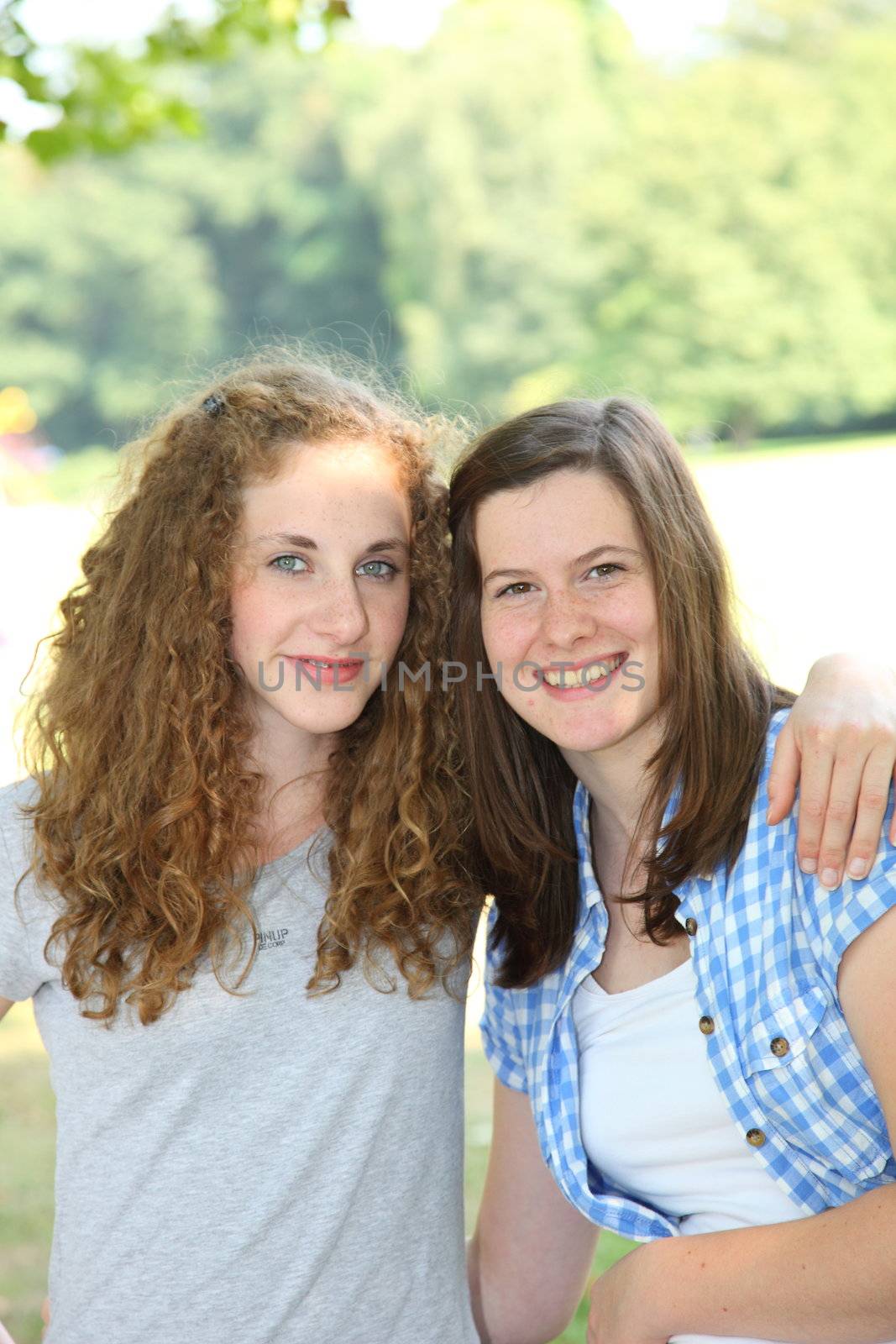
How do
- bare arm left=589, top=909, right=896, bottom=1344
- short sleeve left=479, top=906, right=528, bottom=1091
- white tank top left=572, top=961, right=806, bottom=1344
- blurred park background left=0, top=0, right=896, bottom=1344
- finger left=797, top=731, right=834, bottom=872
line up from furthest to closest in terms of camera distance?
blurred park background left=0, top=0, right=896, bottom=1344 → short sleeve left=479, top=906, right=528, bottom=1091 → white tank top left=572, top=961, right=806, bottom=1344 → finger left=797, top=731, right=834, bottom=872 → bare arm left=589, top=909, right=896, bottom=1344

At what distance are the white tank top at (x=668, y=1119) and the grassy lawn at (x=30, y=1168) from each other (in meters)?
1.90

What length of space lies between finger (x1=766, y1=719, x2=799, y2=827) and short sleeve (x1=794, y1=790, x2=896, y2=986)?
13 centimetres

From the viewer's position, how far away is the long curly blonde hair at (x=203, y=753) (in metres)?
2.11

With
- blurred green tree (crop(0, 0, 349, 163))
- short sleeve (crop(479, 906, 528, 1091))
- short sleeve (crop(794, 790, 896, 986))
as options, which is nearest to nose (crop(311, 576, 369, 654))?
short sleeve (crop(479, 906, 528, 1091))

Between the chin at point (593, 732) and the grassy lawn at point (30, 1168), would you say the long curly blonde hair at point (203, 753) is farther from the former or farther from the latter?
the grassy lawn at point (30, 1168)

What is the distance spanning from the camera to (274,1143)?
2051 mm

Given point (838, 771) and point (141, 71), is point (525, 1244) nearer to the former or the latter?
point (838, 771)

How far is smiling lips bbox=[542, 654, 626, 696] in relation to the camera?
208 cm

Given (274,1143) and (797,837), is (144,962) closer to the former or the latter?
(274,1143)

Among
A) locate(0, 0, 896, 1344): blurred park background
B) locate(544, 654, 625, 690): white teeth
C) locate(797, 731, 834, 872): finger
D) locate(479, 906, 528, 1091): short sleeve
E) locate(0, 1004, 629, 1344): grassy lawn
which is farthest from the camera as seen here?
locate(0, 0, 896, 1344): blurred park background

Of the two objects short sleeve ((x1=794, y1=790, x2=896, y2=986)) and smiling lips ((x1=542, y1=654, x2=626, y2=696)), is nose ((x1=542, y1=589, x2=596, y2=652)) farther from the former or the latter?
short sleeve ((x1=794, y1=790, x2=896, y2=986))

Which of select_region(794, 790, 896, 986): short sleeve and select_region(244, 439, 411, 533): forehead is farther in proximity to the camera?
select_region(244, 439, 411, 533): forehead

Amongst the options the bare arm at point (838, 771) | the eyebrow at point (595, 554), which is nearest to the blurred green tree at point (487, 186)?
the eyebrow at point (595, 554)

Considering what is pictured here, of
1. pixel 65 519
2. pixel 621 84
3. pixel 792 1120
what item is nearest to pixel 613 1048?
pixel 792 1120
